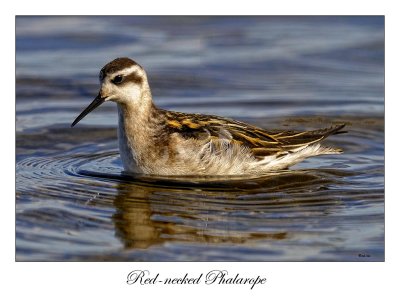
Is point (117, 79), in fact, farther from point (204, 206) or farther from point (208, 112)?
point (208, 112)

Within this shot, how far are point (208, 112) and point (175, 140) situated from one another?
10.1 feet

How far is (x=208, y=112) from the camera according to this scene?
13.8 m

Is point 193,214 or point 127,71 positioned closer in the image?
point 193,214

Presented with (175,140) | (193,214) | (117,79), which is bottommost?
(193,214)

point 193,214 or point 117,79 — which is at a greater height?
point 117,79

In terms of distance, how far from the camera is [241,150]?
36.3ft

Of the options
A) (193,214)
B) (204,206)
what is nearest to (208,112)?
(204,206)

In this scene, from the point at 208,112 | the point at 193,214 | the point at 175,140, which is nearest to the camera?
the point at 193,214

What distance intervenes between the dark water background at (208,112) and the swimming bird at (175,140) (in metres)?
0.22

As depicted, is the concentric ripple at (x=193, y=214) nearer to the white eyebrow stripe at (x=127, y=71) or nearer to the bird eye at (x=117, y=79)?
the bird eye at (x=117, y=79)

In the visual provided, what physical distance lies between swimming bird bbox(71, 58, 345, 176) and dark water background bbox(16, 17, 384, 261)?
22 cm

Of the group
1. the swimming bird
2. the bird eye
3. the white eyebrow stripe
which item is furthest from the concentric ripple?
the white eyebrow stripe

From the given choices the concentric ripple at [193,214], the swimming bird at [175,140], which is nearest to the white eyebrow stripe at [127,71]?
the swimming bird at [175,140]

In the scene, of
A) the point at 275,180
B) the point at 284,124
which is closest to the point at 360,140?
the point at 284,124
